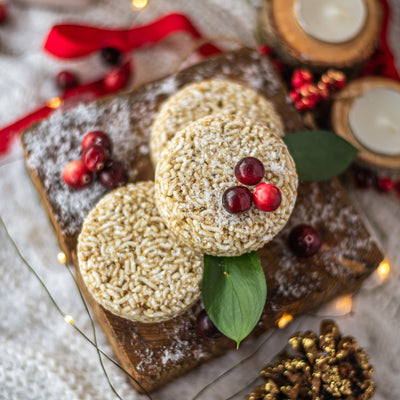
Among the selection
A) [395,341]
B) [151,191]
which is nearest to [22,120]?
[151,191]

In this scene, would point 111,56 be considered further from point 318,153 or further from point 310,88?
point 318,153

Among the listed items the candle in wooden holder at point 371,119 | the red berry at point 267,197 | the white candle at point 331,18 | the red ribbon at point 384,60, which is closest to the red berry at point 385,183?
the candle in wooden holder at point 371,119

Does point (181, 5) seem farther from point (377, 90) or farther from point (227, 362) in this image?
point (227, 362)

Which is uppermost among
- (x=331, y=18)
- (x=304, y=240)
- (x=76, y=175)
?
(x=331, y=18)

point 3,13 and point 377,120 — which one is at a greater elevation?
point 3,13

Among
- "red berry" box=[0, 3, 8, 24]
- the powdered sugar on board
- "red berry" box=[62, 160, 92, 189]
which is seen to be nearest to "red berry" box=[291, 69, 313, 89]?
the powdered sugar on board

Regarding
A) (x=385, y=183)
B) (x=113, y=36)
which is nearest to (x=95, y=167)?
(x=113, y=36)

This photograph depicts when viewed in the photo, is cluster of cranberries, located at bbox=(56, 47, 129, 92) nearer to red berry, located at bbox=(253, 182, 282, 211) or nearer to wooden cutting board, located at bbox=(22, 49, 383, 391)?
wooden cutting board, located at bbox=(22, 49, 383, 391)

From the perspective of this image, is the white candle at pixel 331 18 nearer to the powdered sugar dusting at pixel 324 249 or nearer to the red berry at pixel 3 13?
the powdered sugar dusting at pixel 324 249

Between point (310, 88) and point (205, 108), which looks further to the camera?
point (310, 88)
